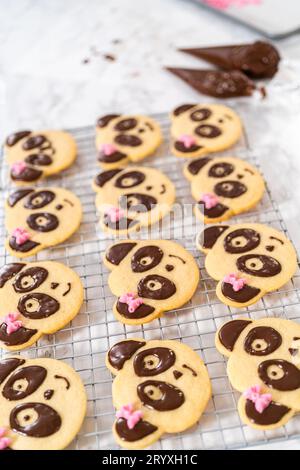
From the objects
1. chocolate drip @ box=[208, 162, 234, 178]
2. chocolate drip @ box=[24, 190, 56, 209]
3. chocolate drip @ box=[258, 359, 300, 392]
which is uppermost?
chocolate drip @ box=[208, 162, 234, 178]

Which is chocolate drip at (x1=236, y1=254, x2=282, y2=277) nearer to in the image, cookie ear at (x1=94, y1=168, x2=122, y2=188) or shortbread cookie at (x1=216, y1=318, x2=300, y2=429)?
shortbread cookie at (x1=216, y1=318, x2=300, y2=429)

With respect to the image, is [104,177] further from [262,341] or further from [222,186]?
[262,341]

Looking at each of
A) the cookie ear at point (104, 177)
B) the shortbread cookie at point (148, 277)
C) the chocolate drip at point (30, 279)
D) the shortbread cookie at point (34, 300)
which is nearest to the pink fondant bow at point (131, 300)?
the shortbread cookie at point (148, 277)

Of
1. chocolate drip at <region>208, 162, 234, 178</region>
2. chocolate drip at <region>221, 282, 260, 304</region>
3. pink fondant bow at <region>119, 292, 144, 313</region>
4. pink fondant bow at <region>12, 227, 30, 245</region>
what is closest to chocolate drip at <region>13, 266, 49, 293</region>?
pink fondant bow at <region>12, 227, 30, 245</region>

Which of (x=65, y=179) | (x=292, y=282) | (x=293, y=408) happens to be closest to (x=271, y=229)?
(x=292, y=282)

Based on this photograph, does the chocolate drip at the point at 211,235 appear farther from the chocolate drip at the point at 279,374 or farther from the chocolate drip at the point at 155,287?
the chocolate drip at the point at 279,374

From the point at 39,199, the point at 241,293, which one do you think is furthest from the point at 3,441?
the point at 39,199
